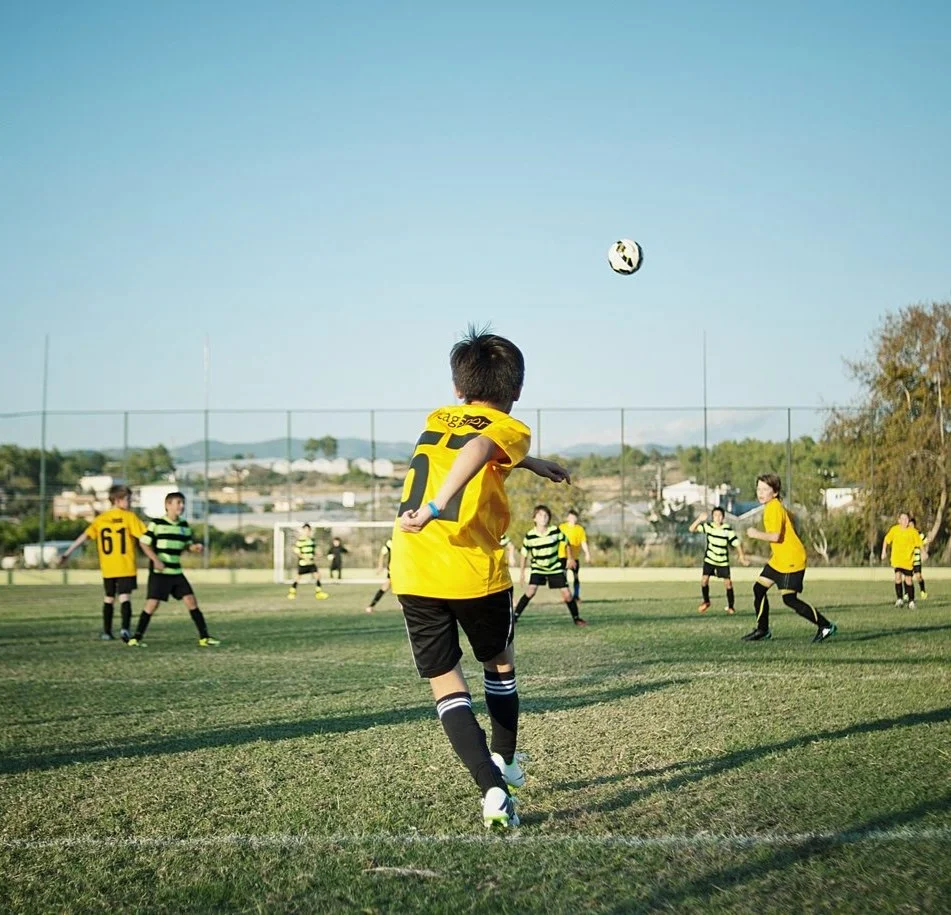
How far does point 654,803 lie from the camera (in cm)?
488

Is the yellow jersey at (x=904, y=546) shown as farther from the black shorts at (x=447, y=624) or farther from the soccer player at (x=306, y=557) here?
the black shorts at (x=447, y=624)

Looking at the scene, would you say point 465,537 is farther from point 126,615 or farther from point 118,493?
point 126,615

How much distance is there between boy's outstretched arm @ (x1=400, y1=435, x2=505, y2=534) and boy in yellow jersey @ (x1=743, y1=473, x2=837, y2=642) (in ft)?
29.2

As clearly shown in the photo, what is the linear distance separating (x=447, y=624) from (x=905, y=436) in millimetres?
34119

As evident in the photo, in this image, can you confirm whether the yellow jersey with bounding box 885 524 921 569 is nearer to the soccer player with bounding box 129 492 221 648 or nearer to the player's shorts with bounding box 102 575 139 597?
the soccer player with bounding box 129 492 221 648

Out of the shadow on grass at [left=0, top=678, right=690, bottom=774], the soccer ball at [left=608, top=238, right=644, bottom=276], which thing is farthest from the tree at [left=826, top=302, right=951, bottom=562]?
the shadow on grass at [left=0, top=678, right=690, bottom=774]

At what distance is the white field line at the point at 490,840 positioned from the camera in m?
4.22

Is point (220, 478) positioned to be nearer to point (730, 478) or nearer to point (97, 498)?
point (97, 498)

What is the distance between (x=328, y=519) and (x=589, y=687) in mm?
27439

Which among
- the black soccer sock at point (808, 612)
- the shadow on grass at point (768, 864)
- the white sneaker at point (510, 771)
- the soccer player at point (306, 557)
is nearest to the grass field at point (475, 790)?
the shadow on grass at point (768, 864)

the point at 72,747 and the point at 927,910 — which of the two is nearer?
the point at 927,910

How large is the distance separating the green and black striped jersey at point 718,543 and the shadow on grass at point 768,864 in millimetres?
14652

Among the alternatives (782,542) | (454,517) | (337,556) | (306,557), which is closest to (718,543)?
(782,542)

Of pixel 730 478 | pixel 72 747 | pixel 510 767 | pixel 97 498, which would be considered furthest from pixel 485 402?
pixel 97 498
